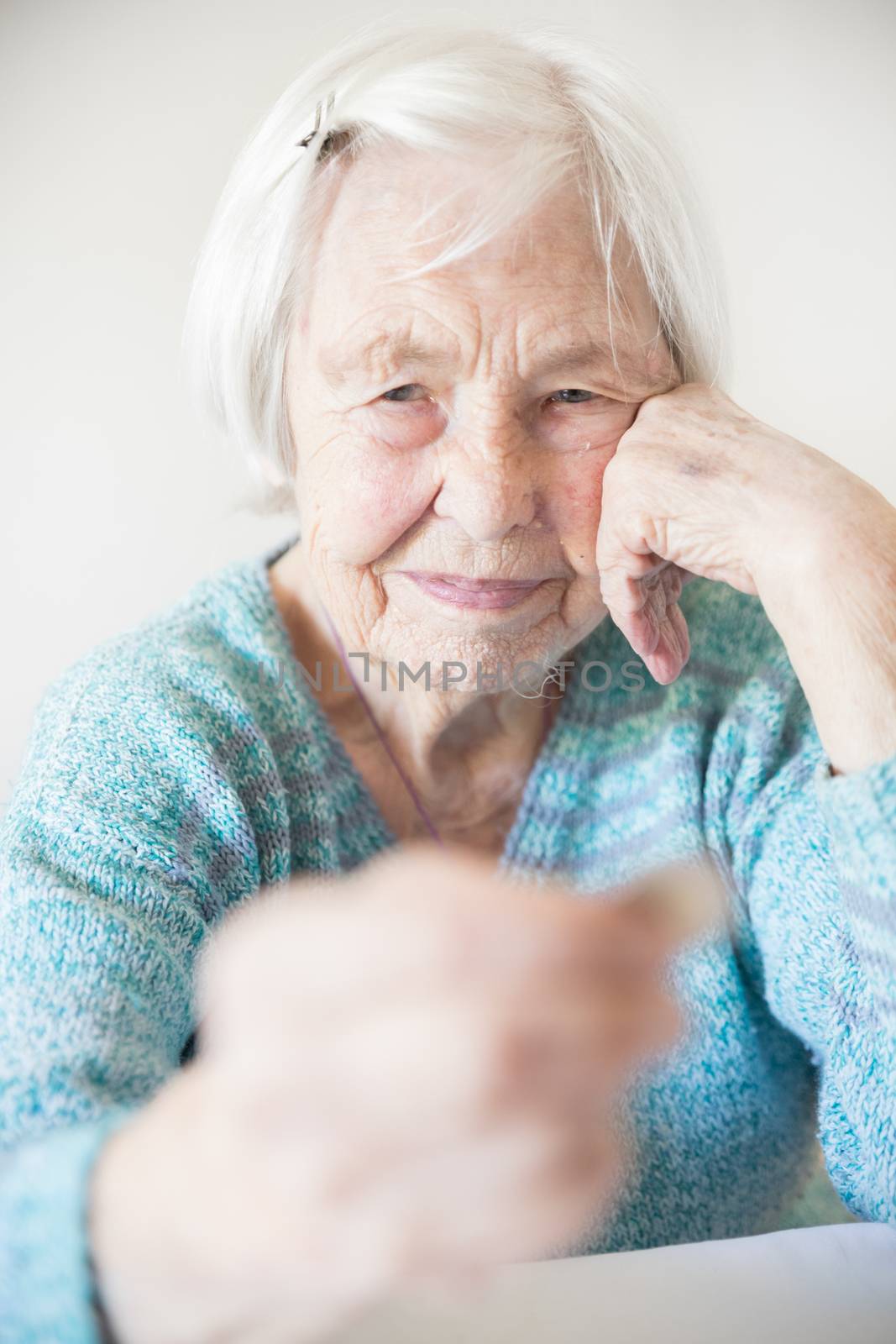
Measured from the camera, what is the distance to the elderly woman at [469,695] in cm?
68

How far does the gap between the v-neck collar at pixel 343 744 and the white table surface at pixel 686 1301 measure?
446 millimetres

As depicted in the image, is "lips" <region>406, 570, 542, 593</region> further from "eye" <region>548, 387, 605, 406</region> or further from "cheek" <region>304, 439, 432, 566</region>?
"eye" <region>548, 387, 605, 406</region>

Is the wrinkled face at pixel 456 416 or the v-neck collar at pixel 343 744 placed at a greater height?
the wrinkled face at pixel 456 416

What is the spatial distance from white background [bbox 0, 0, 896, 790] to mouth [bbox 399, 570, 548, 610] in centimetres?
55

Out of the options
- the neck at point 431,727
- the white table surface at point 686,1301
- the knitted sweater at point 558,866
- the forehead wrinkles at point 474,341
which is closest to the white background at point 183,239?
the neck at point 431,727

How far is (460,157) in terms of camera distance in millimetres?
936

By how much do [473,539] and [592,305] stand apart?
238mm

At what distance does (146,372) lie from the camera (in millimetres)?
1537

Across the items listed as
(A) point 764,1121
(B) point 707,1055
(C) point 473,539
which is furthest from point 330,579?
(A) point 764,1121

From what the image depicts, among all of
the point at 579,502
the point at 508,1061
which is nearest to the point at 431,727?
the point at 579,502

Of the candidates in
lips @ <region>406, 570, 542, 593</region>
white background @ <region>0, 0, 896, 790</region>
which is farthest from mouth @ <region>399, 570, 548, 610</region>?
white background @ <region>0, 0, 896, 790</region>

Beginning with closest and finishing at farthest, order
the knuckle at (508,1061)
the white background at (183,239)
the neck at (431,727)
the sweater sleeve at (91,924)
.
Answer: the knuckle at (508,1061) < the sweater sleeve at (91,924) < the neck at (431,727) < the white background at (183,239)

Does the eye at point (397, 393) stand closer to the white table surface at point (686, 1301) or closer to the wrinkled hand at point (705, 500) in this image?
the wrinkled hand at point (705, 500)

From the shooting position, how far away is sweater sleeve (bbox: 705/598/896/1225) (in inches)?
32.0
